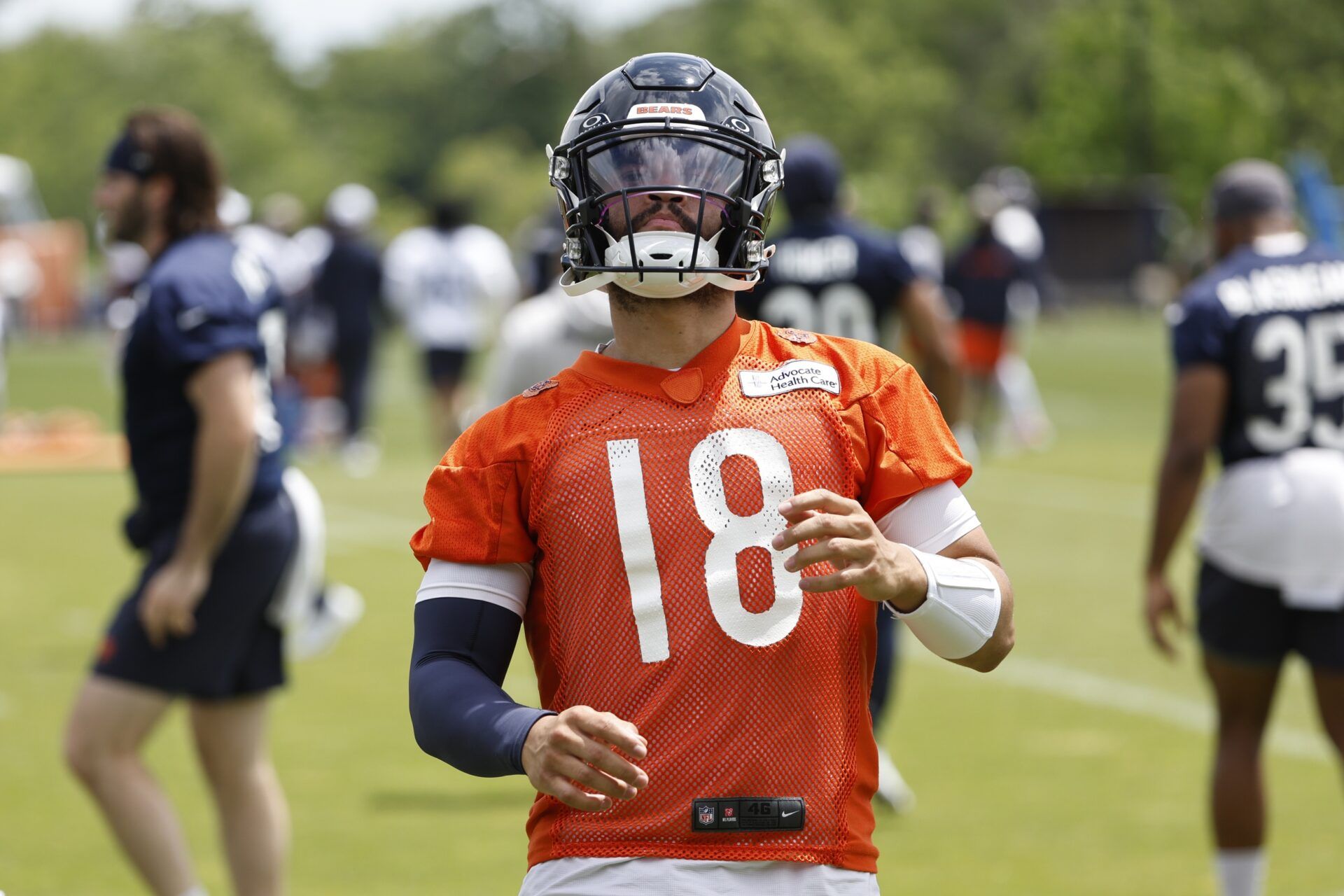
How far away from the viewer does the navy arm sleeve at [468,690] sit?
2557mm

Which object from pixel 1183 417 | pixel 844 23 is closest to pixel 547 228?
pixel 1183 417

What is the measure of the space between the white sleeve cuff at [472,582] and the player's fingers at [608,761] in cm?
41

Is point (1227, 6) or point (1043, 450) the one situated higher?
point (1227, 6)

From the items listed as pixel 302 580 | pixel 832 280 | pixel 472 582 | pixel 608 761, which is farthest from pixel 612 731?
pixel 832 280

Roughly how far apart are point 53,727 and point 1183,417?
5.37m

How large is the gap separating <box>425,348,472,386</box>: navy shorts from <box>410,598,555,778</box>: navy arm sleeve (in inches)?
583

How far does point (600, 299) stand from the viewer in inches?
237

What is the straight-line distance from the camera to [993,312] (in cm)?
1916

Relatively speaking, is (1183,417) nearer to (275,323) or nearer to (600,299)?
(600,299)

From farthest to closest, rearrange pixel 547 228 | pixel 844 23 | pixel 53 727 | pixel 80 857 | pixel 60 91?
1. pixel 844 23
2. pixel 60 91
3. pixel 547 228
4. pixel 53 727
5. pixel 80 857

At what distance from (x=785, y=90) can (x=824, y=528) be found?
228 ft

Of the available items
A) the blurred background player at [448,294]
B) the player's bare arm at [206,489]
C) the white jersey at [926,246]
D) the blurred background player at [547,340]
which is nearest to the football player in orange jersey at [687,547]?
the player's bare arm at [206,489]

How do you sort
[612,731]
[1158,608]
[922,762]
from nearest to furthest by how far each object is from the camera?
1. [612,731]
2. [1158,608]
3. [922,762]

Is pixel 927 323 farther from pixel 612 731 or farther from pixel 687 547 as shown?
pixel 612 731
